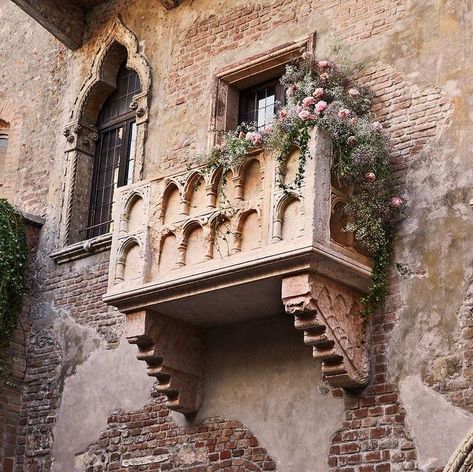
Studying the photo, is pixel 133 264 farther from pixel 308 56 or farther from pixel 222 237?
pixel 308 56

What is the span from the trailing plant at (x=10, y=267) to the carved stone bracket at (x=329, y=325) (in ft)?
13.5

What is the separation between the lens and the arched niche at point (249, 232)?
8641 mm

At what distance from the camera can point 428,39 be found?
9.20 meters

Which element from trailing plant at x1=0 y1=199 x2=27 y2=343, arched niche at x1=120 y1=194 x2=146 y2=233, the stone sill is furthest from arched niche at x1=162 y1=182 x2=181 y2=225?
trailing plant at x1=0 y1=199 x2=27 y2=343

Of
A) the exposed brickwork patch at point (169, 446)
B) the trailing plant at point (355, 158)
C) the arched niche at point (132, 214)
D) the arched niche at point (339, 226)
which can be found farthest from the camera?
the arched niche at point (132, 214)

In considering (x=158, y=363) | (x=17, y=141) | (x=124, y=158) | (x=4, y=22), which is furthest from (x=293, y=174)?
(x=4, y=22)

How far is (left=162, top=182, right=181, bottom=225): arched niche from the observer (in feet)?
30.7

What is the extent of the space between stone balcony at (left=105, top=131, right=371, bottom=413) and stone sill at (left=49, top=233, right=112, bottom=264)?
1.38 meters

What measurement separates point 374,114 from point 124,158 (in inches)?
140

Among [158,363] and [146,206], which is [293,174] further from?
[158,363]

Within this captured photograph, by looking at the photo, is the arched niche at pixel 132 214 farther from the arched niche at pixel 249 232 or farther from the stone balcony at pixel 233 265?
the arched niche at pixel 249 232

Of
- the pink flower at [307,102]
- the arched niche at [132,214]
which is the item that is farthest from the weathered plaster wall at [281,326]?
the arched niche at [132,214]

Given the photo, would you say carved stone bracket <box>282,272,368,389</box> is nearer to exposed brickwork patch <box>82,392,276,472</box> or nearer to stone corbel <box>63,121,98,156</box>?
exposed brickwork patch <box>82,392,276,472</box>

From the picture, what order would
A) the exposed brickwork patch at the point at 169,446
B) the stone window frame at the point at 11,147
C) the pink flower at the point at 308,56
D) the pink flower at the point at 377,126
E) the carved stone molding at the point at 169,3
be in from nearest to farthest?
1. the pink flower at the point at 377,126
2. the exposed brickwork patch at the point at 169,446
3. the pink flower at the point at 308,56
4. the carved stone molding at the point at 169,3
5. the stone window frame at the point at 11,147
